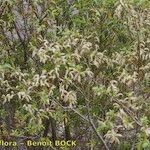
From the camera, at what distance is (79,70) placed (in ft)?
10.3

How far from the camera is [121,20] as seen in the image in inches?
140

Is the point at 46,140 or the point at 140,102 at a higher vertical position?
the point at 140,102

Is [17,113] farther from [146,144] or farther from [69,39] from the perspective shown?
[146,144]

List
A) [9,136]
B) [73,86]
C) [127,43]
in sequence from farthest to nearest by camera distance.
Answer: [9,136]
[127,43]
[73,86]

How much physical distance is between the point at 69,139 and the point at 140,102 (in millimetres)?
1281

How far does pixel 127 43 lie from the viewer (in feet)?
12.7

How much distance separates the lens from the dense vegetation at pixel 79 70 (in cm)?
314

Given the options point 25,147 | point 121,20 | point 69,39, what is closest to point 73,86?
point 69,39

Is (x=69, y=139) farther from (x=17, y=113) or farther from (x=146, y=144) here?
(x=146, y=144)

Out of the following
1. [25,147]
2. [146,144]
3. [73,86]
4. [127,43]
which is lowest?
[25,147]

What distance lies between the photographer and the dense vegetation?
314 centimetres

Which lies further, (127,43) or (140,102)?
(127,43)

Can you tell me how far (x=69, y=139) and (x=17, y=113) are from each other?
2.41 ft

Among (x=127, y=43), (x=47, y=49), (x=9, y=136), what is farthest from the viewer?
(x=9, y=136)
